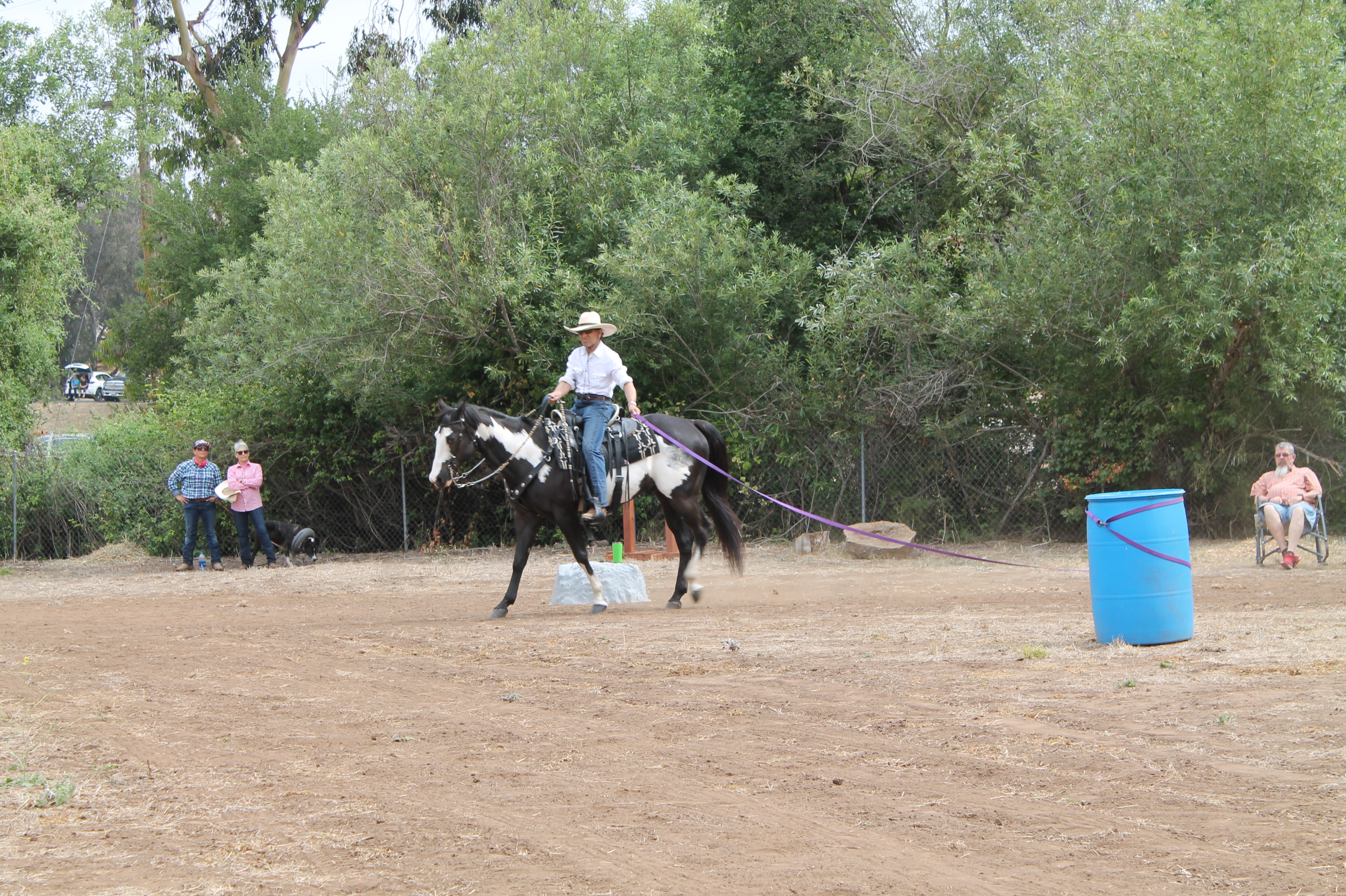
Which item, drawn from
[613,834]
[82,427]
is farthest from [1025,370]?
[82,427]

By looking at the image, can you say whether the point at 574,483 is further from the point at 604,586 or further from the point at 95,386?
the point at 95,386

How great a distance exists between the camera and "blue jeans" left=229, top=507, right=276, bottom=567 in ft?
57.4

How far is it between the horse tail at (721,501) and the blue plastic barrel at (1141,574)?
4365mm

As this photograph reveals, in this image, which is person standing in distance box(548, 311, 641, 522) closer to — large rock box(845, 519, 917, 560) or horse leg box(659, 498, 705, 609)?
horse leg box(659, 498, 705, 609)

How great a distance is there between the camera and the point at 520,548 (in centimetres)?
1119

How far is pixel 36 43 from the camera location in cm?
2095

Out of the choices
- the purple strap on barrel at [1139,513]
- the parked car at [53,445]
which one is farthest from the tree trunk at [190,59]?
the purple strap on barrel at [1139,513]

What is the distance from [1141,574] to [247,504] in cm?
1335

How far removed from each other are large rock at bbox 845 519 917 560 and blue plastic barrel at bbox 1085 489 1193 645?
7663 mm

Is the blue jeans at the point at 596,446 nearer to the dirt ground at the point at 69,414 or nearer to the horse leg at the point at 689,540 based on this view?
the horse leg at the point at 689,540

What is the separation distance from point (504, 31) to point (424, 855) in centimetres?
1671

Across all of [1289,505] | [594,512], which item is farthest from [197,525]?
[1289,505]

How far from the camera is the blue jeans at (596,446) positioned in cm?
1116

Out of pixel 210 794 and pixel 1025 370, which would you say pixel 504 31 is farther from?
pixel 210 794
